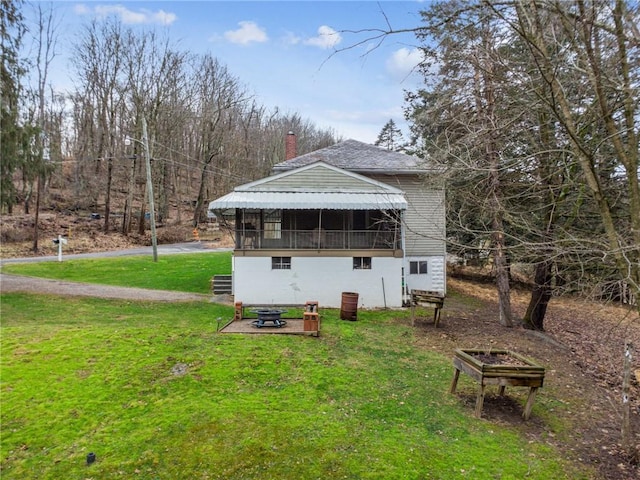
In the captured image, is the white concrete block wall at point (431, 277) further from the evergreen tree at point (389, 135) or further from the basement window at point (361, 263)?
the evergreen tree at point (389, 135)

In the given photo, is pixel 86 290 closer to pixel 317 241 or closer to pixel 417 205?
pixel 317 241

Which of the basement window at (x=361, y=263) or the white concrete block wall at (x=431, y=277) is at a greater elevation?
the basement window at (x=361, y=263)

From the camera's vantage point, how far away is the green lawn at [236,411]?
209 inches

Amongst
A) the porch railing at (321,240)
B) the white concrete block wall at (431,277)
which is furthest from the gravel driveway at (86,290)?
the white concrete block wall at (431,277)

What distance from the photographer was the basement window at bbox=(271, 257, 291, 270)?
16078mm

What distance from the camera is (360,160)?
2006 centimetres

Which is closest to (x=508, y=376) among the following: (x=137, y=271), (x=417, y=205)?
(x=417, y=205)

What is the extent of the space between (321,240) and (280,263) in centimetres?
202

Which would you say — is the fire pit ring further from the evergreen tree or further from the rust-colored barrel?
the evergreen tree

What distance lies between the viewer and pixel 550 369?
9.44m

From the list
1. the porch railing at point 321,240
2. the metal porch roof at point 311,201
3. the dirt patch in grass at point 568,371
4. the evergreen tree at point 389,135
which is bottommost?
the dirt patch in grass at point 568,371

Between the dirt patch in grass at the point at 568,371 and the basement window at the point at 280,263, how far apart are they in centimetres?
586

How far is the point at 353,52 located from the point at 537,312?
13.2 m

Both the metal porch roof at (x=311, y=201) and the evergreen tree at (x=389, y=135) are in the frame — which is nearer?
the metal porch roof at (x=311, y=201)
